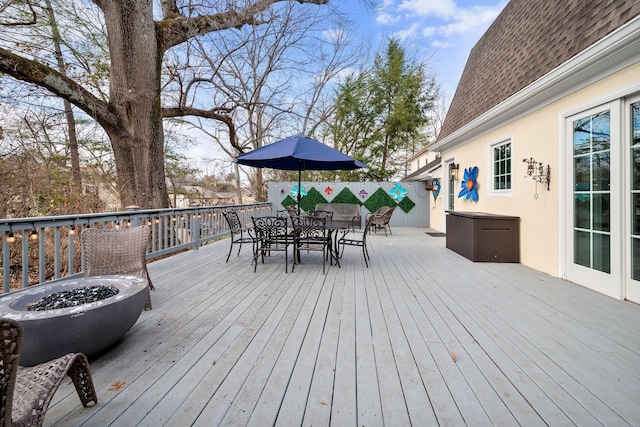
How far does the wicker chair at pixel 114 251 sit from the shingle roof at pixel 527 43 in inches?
199

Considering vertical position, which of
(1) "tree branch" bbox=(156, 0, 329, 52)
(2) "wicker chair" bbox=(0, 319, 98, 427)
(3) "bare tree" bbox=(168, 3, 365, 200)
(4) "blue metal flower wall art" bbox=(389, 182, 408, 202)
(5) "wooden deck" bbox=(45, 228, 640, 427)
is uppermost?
(3) "bare tree" bbox=(168, 3, 365, 200)

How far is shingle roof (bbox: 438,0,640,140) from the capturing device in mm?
3208

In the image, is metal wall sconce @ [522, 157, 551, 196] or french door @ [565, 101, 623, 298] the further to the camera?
metal wall sconce @ [522, 157, 551, 196]

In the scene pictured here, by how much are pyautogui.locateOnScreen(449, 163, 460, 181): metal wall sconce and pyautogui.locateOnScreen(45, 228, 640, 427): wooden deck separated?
4480 mm

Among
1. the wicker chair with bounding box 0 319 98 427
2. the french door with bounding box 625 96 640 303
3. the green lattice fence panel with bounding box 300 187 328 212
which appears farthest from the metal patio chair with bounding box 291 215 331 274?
the green lattice fence panel with bounding box 300 187 328 212

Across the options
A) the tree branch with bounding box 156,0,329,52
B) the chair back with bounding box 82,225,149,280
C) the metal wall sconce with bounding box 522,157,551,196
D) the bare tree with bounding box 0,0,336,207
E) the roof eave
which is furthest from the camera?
the tree branch with bounding box 156,0,329,52

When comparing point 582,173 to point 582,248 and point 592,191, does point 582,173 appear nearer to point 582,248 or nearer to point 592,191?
point 592,191

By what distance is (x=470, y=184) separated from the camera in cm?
666

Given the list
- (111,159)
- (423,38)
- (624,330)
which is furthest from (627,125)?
(111,159)

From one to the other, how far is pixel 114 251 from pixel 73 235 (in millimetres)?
1276

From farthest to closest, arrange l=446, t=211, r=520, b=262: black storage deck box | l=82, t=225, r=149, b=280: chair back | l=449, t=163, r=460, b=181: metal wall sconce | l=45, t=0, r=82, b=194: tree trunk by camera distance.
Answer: l=449, t=163, r=460, b=181: metal wall sconce, l=45, t=0, r=82, b=194: tree trunk, l=446, t=211, r=520, b=262: black storage deck box, l=82, t=225, r=149, b=280: chair back

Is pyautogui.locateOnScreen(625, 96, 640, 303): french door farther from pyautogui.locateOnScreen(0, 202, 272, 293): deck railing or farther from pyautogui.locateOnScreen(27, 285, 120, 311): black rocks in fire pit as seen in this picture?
pyautogui.locateOnScreen(0, 202, 272, 293): deck railing

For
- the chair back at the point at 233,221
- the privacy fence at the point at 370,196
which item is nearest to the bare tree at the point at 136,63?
the chair back at the point at 233,221

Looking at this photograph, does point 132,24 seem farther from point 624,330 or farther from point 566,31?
point 624,330
